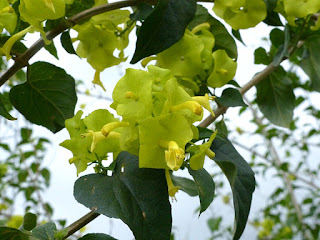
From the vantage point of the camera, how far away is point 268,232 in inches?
92.3

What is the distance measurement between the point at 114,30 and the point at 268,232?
6.78ft

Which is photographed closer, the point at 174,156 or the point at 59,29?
the point at 174,156

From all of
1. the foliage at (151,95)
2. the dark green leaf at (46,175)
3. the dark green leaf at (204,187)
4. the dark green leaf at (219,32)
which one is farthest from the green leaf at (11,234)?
the dark green leaf at (46,175)

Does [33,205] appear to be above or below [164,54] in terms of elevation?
below

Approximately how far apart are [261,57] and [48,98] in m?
0.32

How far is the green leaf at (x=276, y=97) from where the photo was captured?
611 millimetres

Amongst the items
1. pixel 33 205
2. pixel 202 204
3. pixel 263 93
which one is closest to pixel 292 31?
pixel 263 93

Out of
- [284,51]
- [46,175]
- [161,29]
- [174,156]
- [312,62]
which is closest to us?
[174,156]

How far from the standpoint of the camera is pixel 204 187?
0.35 m

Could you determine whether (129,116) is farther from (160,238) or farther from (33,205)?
(33,205)

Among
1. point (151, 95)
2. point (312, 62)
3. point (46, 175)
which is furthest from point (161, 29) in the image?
point (46, 175)

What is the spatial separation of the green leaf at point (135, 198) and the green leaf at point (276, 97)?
318mm

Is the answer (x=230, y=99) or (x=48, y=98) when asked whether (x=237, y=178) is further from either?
(x=48, y=98)

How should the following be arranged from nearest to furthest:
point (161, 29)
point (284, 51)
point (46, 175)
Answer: point (161, 29)
point (284, 51)
point (46, 175)
